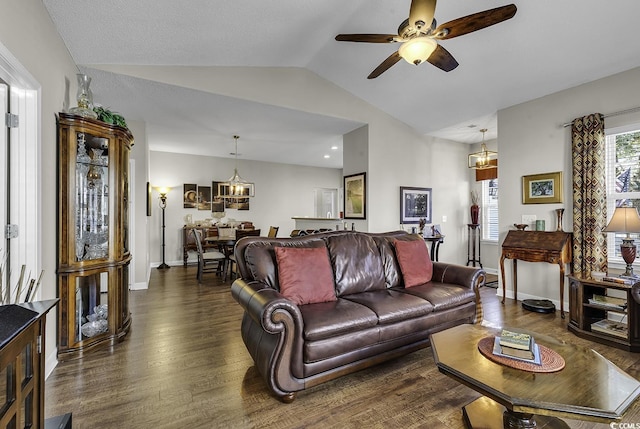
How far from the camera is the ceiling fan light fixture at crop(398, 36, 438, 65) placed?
7.58ft

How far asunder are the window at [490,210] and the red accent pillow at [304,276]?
512 centimetres

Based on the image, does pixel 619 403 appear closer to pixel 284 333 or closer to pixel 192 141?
pixel 284 333

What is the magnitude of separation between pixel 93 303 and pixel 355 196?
3.99 metres

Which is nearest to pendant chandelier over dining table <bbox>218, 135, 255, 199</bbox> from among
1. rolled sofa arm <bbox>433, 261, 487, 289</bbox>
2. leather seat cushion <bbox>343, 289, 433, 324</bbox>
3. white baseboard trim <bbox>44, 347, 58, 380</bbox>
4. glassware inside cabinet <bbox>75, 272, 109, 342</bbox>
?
glassware inside cabinet <bbox>75, 272, 109, 342</bbox>

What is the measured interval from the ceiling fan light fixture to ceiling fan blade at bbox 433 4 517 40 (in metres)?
0.09

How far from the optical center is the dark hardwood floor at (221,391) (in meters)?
1.79

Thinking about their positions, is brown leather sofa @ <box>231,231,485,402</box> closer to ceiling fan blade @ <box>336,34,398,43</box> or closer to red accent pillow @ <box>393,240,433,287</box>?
red accent pillow @ <box>393,240,433,287</box>

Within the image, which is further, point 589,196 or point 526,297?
point 526,297

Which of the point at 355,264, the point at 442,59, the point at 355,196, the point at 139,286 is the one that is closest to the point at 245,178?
the point at 355,196

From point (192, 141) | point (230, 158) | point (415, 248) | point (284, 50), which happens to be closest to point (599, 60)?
point (415, 248)

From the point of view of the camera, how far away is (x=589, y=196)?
3568mm

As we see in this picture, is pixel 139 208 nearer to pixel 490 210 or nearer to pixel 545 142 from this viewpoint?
pixel 545 142

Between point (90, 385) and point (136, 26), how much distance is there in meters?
3.04

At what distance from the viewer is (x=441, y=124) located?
5.34 meters
